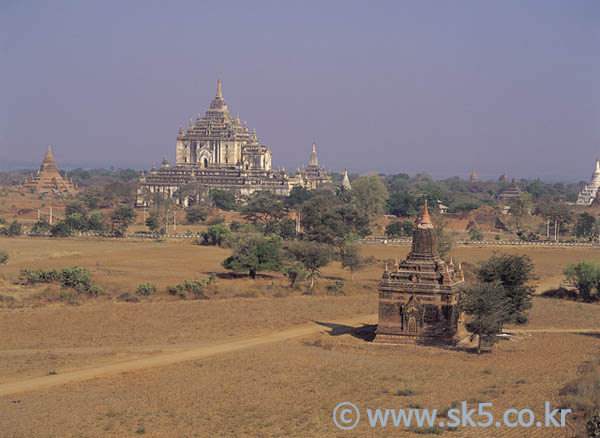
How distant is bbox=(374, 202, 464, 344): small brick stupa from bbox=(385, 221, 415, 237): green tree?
169 feet

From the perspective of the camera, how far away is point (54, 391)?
24.0 m

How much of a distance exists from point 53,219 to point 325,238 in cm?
4628

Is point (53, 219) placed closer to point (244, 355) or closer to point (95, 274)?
point (95, 274)

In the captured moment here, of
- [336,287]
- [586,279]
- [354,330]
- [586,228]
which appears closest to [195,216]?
[586,228]

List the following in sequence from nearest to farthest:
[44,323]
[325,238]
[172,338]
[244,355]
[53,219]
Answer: [244,355], [172,338], [44,323], [325,238], [53,219]

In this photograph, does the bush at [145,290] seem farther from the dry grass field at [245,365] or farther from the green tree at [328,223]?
the green tree at [328,223]

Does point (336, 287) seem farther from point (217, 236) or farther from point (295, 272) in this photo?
point (217, 236)

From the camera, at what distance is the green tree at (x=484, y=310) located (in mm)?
29109

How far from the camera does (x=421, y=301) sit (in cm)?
3083

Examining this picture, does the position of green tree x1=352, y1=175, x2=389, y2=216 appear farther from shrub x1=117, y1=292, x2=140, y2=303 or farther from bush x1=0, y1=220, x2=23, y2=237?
shrub x1=117, y1=292, x2=140, y2=303

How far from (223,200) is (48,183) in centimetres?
5225

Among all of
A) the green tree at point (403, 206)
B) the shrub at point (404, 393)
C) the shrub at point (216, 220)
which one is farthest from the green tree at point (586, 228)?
the shrub at point (404, 393)

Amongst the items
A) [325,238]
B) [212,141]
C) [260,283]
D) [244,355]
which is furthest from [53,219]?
[244,355]

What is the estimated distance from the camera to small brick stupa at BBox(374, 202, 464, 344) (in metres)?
30.6
